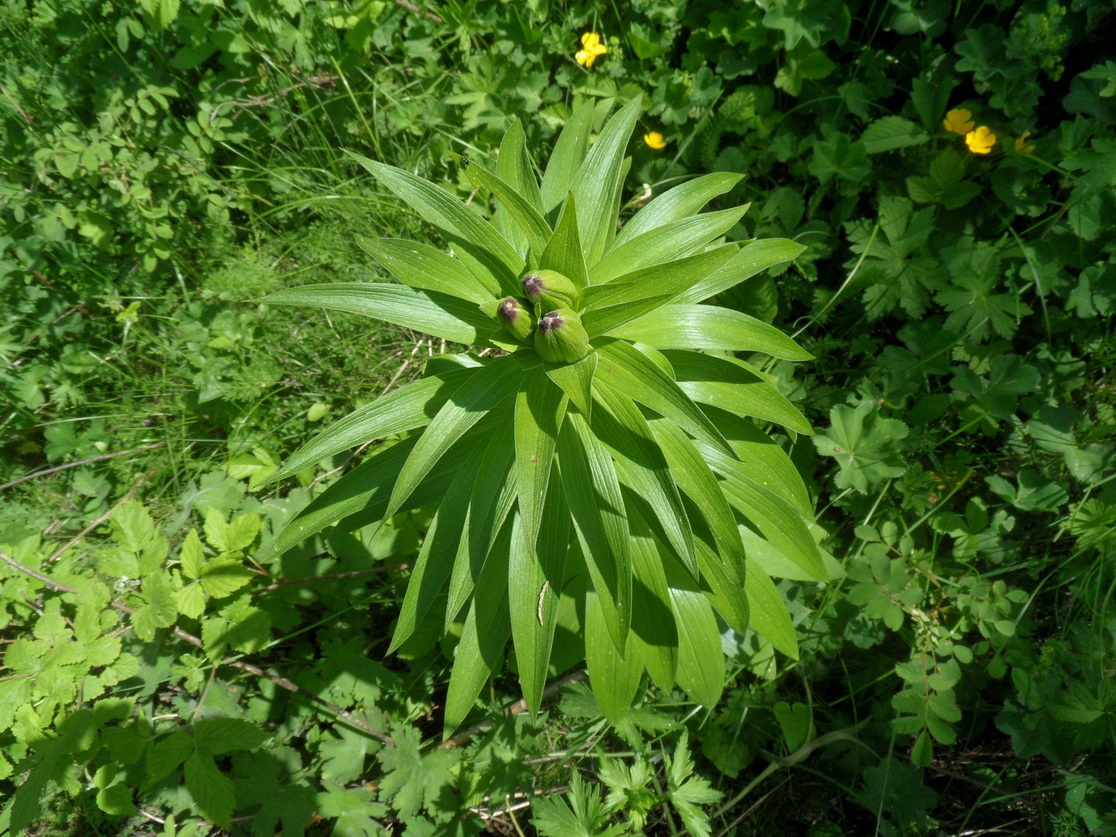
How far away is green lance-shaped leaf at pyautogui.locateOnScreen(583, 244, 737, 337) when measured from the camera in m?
1.23

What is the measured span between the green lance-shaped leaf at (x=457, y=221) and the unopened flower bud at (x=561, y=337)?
241mm

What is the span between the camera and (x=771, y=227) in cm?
257

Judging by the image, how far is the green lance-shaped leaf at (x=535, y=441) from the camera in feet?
4.20

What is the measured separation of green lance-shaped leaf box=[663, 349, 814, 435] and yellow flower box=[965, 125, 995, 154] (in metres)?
1.47

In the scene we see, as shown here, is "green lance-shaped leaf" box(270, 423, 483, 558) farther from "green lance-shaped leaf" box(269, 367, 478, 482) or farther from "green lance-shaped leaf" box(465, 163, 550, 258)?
"green lance-shaped leaf" box(465, 163, 550, 258)

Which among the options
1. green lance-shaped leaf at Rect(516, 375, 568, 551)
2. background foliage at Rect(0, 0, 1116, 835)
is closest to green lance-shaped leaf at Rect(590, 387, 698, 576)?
green lance-shaped leaf at Rect(516, 375, 568, 551)

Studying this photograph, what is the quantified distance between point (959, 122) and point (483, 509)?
2238 millimetres

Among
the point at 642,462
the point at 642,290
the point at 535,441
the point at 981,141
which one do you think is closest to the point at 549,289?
A: the point at 642,290

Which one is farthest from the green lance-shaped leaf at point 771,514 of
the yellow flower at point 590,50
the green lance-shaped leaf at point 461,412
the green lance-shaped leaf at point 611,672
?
the yellow flower at point 590,50

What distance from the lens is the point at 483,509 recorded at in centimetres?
150

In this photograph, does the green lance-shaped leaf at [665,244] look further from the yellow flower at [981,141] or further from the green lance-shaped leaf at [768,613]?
the yellow flower at [981,141]

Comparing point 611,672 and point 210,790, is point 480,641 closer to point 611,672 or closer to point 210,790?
point 611,672

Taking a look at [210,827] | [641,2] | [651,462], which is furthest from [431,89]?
[210,827]

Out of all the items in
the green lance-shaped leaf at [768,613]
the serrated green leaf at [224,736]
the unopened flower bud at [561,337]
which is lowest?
the green lance-shaped leaf at [768,613]
